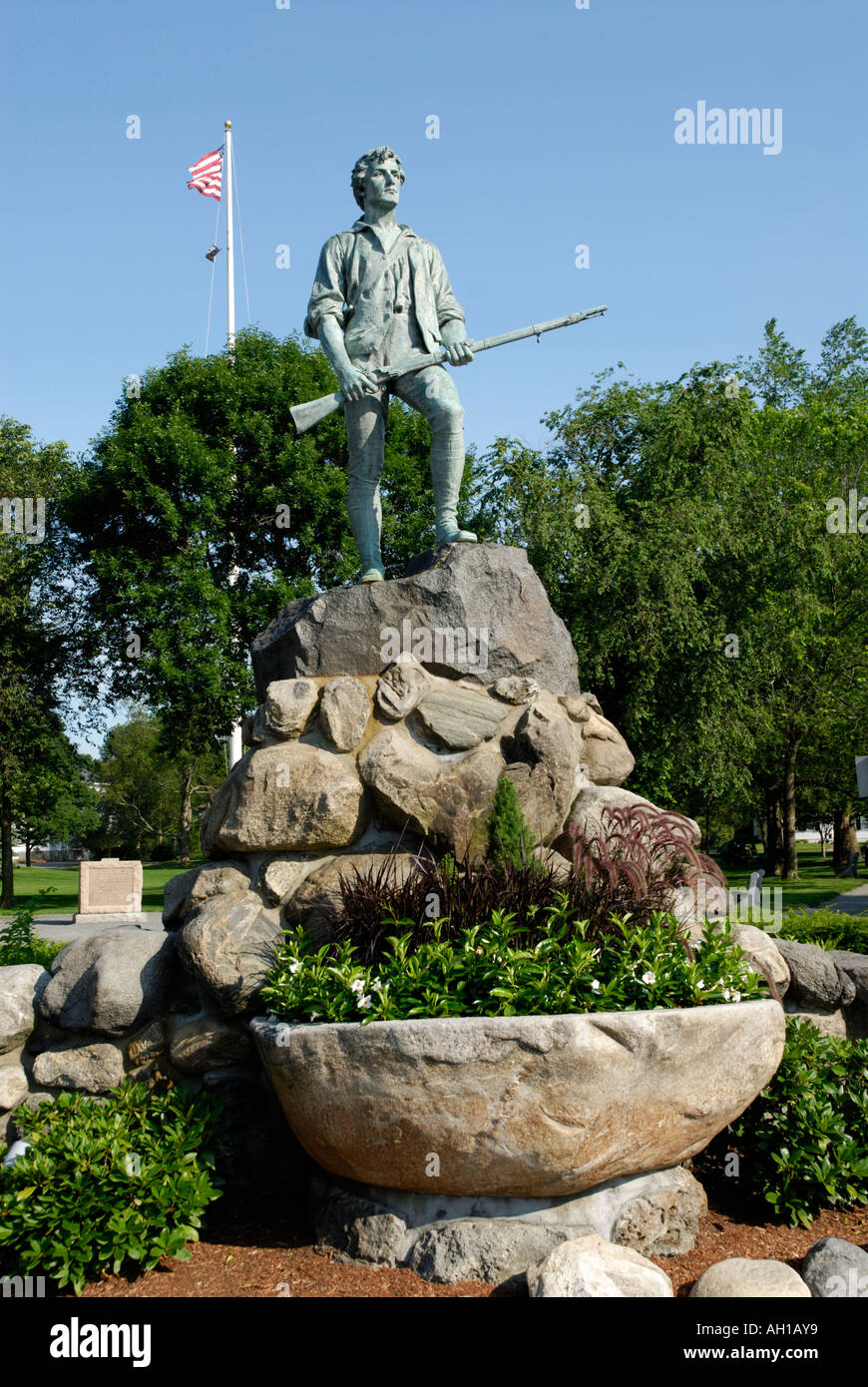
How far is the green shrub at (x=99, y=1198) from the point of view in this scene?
4.56 m

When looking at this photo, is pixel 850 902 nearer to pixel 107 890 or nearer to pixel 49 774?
pixel 107 890

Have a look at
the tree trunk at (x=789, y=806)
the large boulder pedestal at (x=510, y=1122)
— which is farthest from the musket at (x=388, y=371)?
the tree trunk at (x=789, y=806)

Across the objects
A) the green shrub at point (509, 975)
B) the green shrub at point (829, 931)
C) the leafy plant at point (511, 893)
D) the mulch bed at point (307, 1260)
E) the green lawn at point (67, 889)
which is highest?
the leafy plant at point (511, 893)

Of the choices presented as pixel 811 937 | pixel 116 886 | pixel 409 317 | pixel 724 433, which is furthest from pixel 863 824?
pixel 409 317

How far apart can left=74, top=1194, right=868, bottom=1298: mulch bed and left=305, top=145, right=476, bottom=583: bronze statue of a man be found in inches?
170

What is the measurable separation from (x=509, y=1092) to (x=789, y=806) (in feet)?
82.6

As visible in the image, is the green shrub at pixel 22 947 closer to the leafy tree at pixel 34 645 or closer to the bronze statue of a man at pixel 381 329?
the bronze statue of a man at pixel 381 329

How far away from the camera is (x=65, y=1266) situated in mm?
4469

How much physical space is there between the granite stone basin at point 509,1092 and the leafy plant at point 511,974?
0.21 metres

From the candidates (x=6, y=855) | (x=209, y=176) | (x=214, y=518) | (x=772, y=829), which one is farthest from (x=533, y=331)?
(x=772, y=829)

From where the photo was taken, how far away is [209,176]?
24219mm
